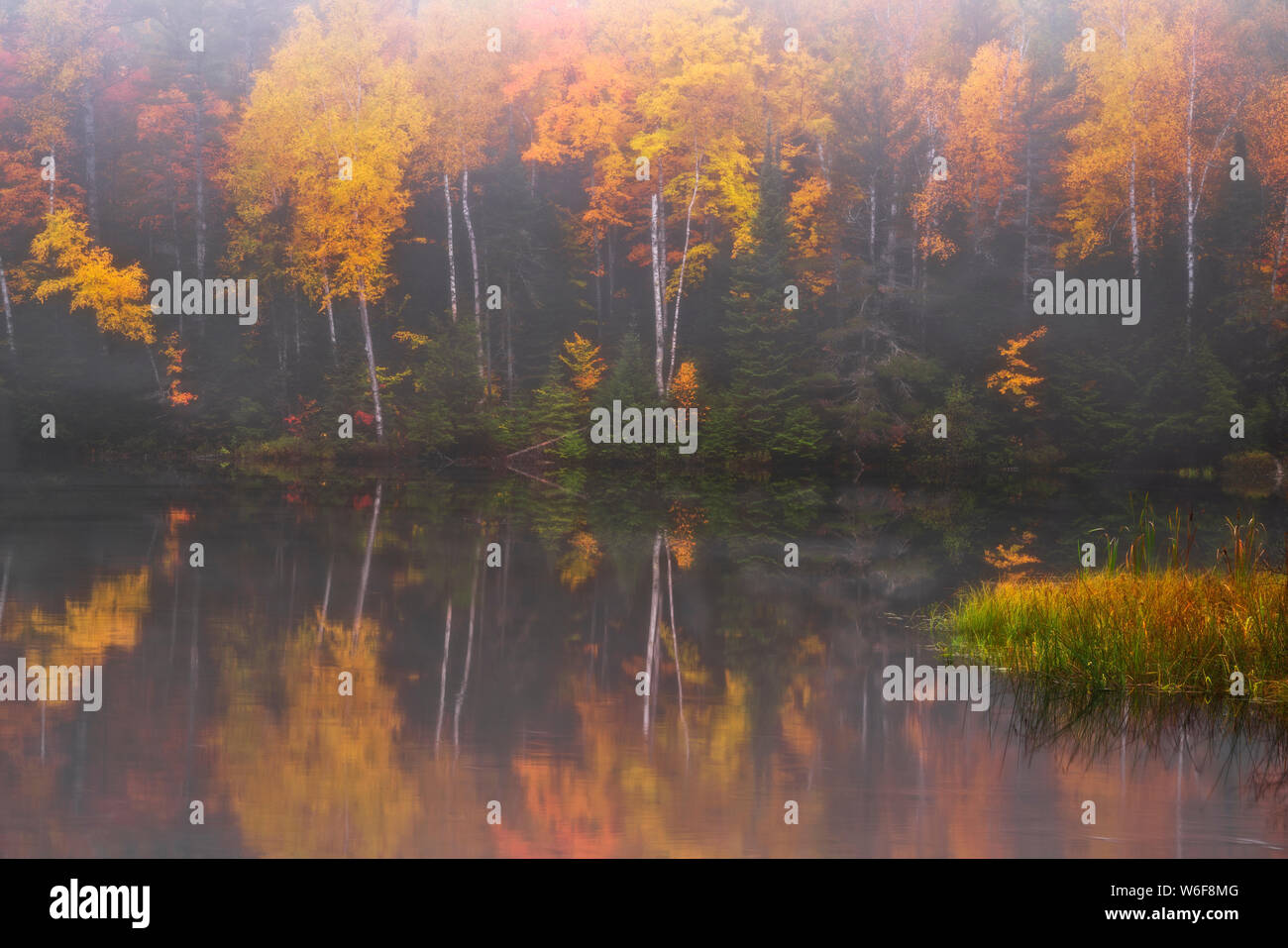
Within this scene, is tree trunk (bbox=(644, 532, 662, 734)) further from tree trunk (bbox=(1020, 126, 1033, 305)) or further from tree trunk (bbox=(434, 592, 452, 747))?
tree trunk (bbox=(1020, 126, 1033, 305))

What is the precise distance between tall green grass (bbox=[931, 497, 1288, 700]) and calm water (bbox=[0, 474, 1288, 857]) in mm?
368

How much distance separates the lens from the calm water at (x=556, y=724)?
6699 millimetres

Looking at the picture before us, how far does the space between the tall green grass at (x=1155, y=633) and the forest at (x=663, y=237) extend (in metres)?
23.7

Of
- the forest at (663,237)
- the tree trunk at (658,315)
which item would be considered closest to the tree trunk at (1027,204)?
the forest at (663,237)

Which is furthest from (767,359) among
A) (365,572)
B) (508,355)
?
(365,572)

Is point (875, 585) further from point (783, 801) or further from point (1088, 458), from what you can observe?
point (1088, 458)

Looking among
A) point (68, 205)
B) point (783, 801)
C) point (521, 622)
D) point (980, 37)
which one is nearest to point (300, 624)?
point (521, 622)

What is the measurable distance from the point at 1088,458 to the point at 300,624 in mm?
27229

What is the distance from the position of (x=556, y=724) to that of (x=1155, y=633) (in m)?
4.38

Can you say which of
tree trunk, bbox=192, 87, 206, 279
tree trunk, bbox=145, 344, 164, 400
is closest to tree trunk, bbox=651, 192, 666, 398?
tree trunk, bbox=192, 87, 206, 279

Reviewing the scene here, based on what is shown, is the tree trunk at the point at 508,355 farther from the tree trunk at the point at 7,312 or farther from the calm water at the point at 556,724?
the calm water at the point at 556,724

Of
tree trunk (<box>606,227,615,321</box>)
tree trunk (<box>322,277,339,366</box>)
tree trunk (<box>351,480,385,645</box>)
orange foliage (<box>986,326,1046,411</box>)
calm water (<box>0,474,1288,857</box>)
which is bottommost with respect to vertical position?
calm water (<box>0,474,1288,857</box>)

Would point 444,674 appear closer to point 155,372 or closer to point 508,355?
point 508,355

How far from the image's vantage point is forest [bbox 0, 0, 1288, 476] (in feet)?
116
